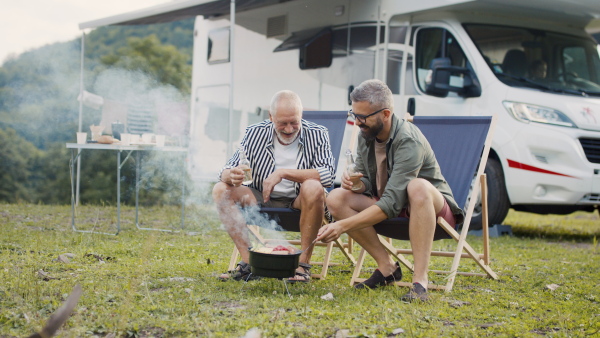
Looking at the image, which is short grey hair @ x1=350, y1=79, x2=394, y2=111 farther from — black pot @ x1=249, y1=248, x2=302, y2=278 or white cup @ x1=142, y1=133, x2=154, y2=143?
white cup @ x1=142, y1=133, x2=154, y2=143

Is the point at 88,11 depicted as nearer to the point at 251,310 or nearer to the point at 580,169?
the point at 580,169

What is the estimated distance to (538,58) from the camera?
5.87 metres

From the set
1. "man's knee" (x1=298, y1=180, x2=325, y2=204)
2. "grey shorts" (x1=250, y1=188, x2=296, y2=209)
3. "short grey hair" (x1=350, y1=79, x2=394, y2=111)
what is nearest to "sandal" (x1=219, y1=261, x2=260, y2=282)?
"grey shorts" (x1=250, y1=188, x2=296, y2=209)

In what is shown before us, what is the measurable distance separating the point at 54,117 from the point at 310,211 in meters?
18.4

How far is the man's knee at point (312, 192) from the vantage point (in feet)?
10.6

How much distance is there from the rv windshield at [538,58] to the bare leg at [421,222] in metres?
2.83

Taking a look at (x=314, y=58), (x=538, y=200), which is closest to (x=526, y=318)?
(x=538, y=200)

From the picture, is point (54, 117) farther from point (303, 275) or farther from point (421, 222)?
point (421, 222)

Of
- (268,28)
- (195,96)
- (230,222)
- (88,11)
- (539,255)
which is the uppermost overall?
(88,11)

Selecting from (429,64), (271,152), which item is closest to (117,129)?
(271,152)

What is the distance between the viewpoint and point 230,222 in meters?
3.38

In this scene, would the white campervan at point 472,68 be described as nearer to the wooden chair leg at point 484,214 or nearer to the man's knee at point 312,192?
the wooden chair leg at point 484,214

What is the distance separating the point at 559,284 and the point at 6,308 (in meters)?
2.61

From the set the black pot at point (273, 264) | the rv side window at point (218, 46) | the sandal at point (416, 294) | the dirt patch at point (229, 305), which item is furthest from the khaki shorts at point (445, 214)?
the rv side window at point (218, 46)
